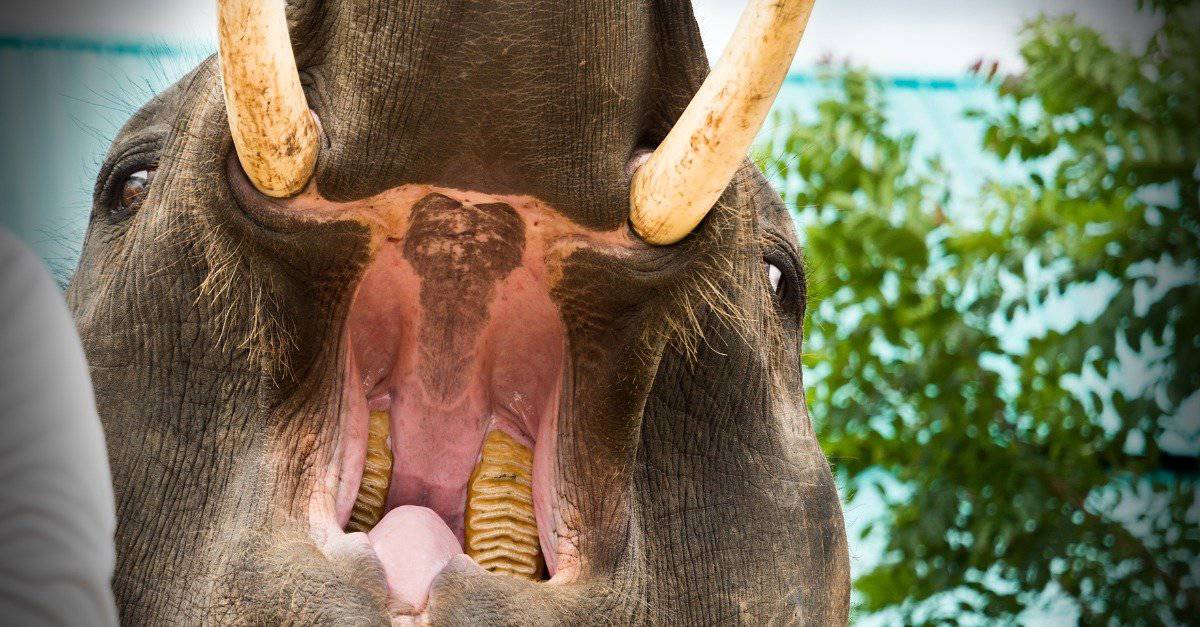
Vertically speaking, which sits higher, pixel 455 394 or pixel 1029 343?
pixel 455 394

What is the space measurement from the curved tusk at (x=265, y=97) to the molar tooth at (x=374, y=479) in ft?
1.22

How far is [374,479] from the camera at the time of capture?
1618 mm

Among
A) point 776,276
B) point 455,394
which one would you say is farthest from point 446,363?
point 776,276

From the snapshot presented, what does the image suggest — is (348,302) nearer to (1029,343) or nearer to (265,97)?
(265,97)

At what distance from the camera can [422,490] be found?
1.64 meters

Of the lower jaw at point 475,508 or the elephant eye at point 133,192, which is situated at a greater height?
the elephant eye at point 133,192

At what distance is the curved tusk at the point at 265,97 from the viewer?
1234mm

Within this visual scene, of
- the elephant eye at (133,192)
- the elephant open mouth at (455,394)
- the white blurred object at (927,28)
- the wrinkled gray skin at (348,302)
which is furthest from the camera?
the white blurred object at (927,28)

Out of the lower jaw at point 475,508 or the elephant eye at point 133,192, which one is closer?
the lower jaw at point 475,508

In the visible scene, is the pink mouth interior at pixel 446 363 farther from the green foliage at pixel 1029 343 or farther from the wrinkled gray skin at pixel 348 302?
the green foliage at pixel 1029 343

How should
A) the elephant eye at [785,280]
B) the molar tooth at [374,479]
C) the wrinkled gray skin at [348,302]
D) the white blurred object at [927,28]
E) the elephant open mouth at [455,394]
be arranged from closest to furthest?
the wrinkled gray skin at [348,302]
the elephant open mouth at [455,394]
the molar tooth at [374,479]
the elephant eye at [785,280]
the white blurred object at [927,28]

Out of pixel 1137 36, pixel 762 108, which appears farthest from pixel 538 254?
pixel 1137 36

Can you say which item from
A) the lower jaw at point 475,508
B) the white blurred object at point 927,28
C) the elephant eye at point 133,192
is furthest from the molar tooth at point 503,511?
the white blurred object at point 927,28

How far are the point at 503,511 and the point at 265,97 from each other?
1.84 ft
